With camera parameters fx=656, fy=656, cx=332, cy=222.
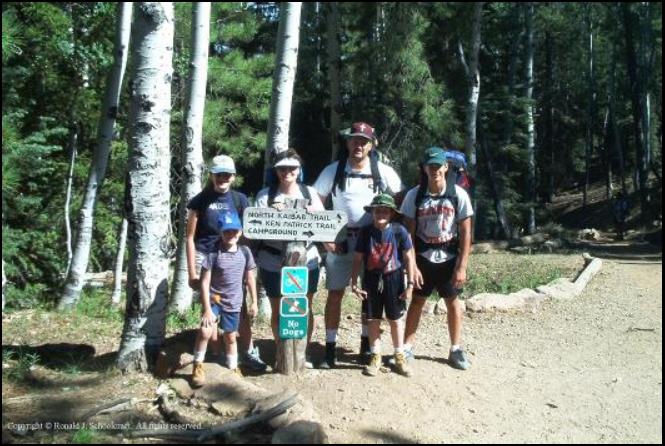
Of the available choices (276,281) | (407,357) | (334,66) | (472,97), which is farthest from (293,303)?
(472,97)

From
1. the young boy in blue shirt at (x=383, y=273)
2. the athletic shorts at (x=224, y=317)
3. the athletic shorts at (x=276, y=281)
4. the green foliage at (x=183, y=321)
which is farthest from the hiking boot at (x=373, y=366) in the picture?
the green foliage at (x=183, y=321)

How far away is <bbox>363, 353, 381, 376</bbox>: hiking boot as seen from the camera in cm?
519

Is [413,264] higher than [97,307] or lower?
higher

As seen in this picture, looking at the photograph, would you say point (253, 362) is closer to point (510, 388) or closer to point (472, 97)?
point (510, 388)

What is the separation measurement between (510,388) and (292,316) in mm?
1885

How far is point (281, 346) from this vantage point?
5086mm

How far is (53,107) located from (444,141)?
30.8 ft

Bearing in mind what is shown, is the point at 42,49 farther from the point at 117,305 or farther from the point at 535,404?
the point at 535,404

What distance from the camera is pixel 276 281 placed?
204 inches

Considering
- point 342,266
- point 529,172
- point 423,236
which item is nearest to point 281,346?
point 342,266

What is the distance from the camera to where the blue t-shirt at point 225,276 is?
487 centimetres

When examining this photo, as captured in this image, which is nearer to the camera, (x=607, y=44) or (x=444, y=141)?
(x=444, y=141)

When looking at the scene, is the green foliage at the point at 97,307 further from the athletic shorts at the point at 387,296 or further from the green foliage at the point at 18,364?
the athletic shorts at the point at 387,296

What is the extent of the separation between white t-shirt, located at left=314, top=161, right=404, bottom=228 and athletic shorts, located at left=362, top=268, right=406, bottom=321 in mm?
467
